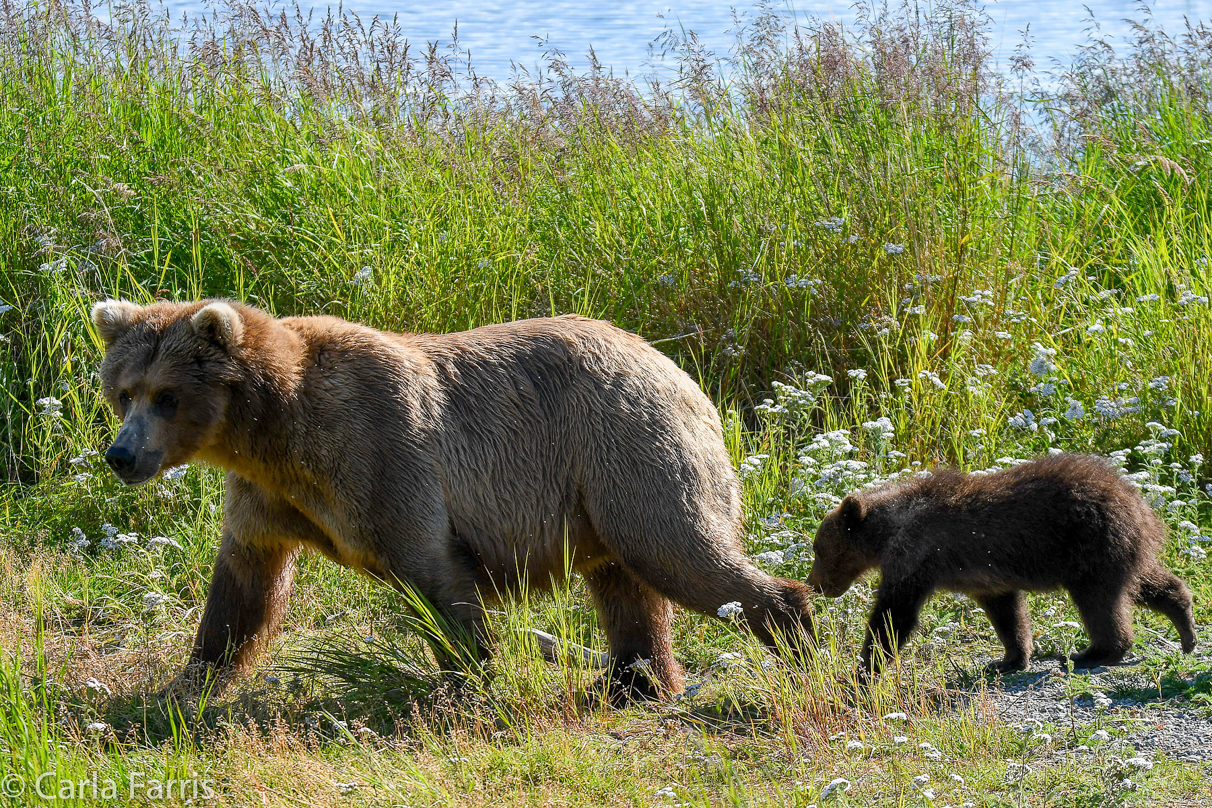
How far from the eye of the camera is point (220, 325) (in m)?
4.46

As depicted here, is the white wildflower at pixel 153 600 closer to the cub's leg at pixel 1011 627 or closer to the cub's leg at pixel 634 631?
the cub's leg at pixel 634 631

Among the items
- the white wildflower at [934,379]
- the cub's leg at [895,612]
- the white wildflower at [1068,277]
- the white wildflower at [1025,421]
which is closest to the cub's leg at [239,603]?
the cub's leg at [895,612]

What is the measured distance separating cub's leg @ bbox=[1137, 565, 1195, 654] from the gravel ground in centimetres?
12

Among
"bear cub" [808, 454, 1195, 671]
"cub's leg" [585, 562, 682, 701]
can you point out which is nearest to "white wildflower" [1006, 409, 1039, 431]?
"bear cub" [808, 454, 1195, 671]

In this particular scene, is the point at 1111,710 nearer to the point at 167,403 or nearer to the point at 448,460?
the point at 448,460

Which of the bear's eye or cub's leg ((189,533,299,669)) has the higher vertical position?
the bear's eye

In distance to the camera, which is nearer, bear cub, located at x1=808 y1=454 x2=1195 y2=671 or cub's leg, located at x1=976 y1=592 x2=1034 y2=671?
bear cub, located at x1=808 y1=454 x2=1195 y2=671

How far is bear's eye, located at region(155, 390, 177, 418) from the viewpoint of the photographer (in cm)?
449

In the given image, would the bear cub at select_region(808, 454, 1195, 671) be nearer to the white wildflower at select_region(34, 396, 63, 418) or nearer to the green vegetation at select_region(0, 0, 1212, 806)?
the green vegetation at select_region(0, 0, 1212, 806)

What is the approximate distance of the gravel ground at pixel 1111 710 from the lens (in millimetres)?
3768

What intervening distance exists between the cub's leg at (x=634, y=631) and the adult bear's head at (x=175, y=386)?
1646 mm

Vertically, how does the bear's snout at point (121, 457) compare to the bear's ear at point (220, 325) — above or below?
below

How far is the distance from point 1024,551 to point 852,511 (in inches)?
25.7

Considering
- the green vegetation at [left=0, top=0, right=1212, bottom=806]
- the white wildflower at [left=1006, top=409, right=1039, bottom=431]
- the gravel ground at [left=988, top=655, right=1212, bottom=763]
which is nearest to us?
the gravel ground at [left=988, top=655, right=1212, bottom=763]
